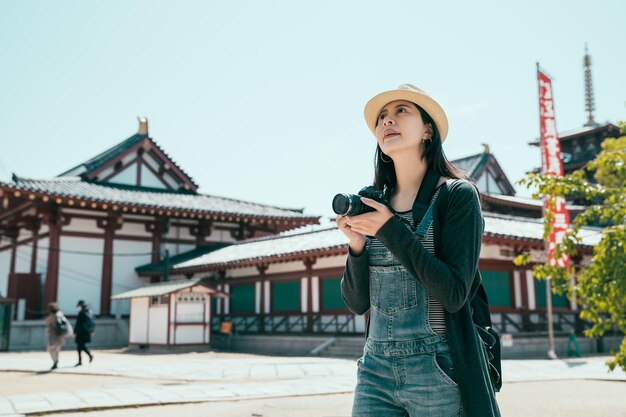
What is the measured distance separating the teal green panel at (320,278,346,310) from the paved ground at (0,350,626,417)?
13.7 feet

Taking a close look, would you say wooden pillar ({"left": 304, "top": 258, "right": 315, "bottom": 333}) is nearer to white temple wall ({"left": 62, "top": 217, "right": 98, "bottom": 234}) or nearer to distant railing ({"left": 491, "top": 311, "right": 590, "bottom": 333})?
distant railing ({"left": 491, "top": 311, "right": 590, "bottom": 333})

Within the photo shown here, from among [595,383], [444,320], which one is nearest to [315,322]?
[595,383]

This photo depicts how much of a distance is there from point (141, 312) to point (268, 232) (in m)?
9.39

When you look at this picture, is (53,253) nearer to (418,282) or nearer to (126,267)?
(126,267)

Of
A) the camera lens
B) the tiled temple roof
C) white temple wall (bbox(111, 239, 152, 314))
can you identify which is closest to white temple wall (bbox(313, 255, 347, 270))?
the tiled temple roof

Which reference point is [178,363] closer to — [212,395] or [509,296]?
[212,395]

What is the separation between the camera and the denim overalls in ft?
6.21

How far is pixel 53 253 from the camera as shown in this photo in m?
20.0

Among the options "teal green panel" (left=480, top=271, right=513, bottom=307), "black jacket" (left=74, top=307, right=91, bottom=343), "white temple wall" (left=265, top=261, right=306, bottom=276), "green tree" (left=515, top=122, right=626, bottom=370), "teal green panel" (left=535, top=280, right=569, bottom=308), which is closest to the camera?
"green tree" (left=515, top=122, right=626, bottom=370)

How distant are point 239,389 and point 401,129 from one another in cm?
687

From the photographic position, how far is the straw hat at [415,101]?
2.21 m

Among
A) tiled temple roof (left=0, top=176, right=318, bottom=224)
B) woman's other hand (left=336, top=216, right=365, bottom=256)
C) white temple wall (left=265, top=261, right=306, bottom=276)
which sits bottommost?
woman's other hand (left=336, top=216, right=365, bottom=256)

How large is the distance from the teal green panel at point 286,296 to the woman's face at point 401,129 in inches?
641

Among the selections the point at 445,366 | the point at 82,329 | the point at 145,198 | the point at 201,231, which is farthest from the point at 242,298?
the point at 445,366
